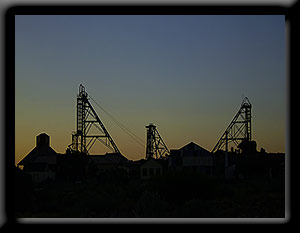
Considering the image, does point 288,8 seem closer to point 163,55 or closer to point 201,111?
point 163,55

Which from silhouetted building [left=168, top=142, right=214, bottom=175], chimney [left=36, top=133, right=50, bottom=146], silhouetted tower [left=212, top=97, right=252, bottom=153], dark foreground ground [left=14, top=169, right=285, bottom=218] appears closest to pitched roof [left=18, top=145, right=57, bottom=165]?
chimney [left=36, top=133, right=50, bottom=146]

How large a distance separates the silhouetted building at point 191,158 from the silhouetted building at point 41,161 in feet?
11.1

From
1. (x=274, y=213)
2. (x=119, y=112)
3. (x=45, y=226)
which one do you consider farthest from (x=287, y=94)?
(x=119, y=112)

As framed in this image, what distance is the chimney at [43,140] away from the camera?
41.0ft

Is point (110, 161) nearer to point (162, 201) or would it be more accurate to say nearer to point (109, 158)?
Answer: point (109, 158)

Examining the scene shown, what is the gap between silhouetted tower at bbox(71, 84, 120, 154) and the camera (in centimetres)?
1331

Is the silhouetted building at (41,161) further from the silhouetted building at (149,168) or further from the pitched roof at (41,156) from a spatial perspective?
the silhouetted building at (149,168)

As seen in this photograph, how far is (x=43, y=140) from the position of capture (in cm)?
1282

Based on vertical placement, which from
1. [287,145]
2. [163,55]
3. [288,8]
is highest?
[163,55]

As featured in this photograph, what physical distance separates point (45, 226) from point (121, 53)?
7.36 m

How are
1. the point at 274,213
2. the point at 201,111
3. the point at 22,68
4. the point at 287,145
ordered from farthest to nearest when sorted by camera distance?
the point at 201,111 < the point at 22,68 < the point at 274,213 < the point at 287,145

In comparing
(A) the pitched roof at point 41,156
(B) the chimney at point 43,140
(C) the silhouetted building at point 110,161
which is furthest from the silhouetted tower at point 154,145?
(A) the pitched roof at point 41,156

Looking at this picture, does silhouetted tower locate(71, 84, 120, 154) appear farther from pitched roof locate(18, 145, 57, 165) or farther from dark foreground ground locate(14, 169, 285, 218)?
dark foreground ground locate(14, 169, 285, 218)

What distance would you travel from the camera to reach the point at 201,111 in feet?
38.4
